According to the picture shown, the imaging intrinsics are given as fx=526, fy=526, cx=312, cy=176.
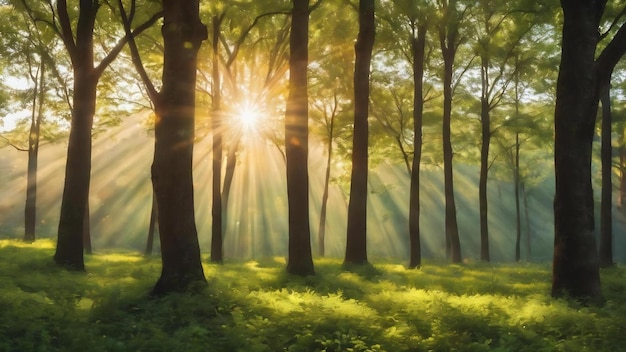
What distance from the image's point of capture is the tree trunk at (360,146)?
1573 centimetres

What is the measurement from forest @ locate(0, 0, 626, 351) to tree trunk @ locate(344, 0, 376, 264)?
60 millimetres

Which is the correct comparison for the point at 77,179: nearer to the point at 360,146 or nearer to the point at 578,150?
the point at 360,146

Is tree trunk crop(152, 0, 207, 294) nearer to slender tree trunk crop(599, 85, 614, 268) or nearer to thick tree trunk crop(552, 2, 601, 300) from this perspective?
thick tree trunk crop(552, 2, 601, 300)

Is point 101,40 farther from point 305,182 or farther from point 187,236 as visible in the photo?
point 187,236

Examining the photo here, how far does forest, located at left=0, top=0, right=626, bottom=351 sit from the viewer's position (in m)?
7.39

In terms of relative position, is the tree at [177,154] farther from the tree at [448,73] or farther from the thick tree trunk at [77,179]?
the tree at [448,73]

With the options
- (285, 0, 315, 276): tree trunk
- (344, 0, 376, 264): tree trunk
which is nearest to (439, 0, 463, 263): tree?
(344, 0, 376, 264): tree trunk

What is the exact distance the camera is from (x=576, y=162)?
376 inches

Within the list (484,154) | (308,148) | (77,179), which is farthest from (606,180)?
(77,179)

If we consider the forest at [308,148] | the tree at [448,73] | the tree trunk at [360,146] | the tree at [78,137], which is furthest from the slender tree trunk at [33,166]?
the tree at [448,73]

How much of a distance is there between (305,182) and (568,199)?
6.25m

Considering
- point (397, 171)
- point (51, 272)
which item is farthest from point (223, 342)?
point (397, 171)

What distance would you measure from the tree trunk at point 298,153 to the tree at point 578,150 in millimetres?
5878

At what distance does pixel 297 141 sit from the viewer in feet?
44.1
